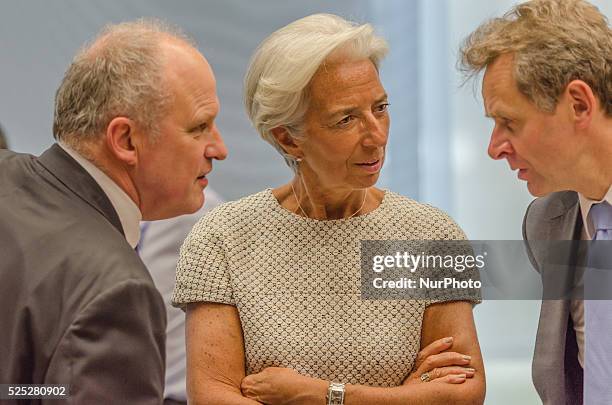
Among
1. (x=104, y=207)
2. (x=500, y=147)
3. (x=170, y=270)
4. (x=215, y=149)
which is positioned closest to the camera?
(x=104, y=207)

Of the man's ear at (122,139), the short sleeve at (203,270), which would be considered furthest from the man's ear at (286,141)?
the man's ear at (122,139)

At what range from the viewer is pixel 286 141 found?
97.7 inches

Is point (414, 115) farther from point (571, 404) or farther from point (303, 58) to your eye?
point (571, 404)

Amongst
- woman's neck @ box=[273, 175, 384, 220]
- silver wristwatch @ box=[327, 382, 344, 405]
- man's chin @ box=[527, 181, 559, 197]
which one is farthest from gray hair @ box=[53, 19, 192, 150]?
man's chin @ box=[527, 181, 559, 197]

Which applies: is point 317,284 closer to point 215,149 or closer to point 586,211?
point 215,149

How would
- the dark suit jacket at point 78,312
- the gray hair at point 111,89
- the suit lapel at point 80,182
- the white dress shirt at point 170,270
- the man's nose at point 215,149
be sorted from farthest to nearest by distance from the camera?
1. the white dress shirt at point 170,270
2. the man's nose at point 215,149
3. the gray hair at point 111,89
4. the suit lapel at point 80,182
5. the dark suit jacket at point 78,312

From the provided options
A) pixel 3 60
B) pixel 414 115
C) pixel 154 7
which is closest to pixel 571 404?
pixel 414 115

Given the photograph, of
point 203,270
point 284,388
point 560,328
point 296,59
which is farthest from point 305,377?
point 296,59

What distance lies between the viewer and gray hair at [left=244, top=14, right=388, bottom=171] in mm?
2367

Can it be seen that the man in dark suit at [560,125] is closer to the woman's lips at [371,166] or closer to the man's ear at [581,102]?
the man's ear at [581,102]

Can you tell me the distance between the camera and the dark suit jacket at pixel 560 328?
8.02 ft

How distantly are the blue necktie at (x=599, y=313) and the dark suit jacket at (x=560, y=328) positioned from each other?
0.05m

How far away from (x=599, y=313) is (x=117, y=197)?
1.18 meters

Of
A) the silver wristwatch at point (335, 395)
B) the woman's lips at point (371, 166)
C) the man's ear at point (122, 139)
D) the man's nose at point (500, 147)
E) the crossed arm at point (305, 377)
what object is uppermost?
the man's nose at point (500, 147)
